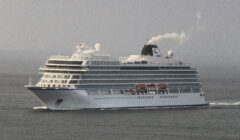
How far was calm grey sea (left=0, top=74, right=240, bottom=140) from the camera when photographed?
6831 cm

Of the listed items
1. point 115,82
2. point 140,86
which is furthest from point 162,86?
point 115,82

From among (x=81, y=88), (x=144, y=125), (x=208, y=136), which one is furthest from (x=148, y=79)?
(x=208, y=136)

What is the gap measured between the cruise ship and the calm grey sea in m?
1.72

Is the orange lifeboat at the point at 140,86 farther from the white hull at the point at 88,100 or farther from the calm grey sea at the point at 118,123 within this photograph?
the calm grey sea at the point at 118,123

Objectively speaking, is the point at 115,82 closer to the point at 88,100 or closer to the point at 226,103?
the point at 88,100

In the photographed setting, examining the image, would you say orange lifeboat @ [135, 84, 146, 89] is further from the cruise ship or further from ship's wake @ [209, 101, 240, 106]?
ship's wake @ [209, 101, 240, 106]

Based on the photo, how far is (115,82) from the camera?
290ft

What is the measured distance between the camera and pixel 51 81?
86062 mm

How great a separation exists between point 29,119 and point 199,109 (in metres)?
25.6

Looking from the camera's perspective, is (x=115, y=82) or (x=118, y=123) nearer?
(x=118, y=123)

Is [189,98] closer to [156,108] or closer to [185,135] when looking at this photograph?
[156,108]

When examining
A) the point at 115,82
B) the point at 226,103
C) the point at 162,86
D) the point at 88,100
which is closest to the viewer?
the point at 88,100

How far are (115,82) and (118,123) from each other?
1289cm

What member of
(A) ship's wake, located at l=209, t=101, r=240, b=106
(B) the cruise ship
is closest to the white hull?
A: (B) the cruise ship
